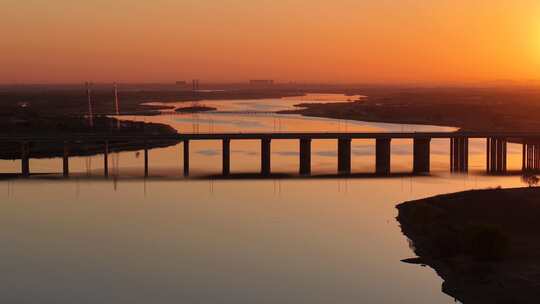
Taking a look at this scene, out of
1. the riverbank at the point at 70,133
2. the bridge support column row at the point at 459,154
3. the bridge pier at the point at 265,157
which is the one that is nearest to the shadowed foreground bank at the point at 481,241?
the bridge pier at the point at 265,157

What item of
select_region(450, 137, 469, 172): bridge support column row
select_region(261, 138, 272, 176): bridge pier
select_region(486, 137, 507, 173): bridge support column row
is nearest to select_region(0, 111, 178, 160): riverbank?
select_region(261, 138, 272, 176): bridge pier

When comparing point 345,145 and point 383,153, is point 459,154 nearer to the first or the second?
point 383,153

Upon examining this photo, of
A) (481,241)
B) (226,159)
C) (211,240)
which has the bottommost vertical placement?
(211,240)

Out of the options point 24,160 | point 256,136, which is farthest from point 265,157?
point 24,160

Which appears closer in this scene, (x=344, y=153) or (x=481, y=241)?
(x=481, y=241)

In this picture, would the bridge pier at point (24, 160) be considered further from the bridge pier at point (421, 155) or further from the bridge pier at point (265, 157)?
the bridge pier at point (421, 155)

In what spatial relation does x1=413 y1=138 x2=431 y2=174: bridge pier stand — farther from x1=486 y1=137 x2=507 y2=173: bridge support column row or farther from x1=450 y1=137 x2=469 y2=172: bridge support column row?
x1=486 y1=137 x2=507 y2=173: bridge support column row

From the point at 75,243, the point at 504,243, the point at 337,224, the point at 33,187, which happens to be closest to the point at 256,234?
the point at 337,224

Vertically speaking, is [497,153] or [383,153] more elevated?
[383,153]
